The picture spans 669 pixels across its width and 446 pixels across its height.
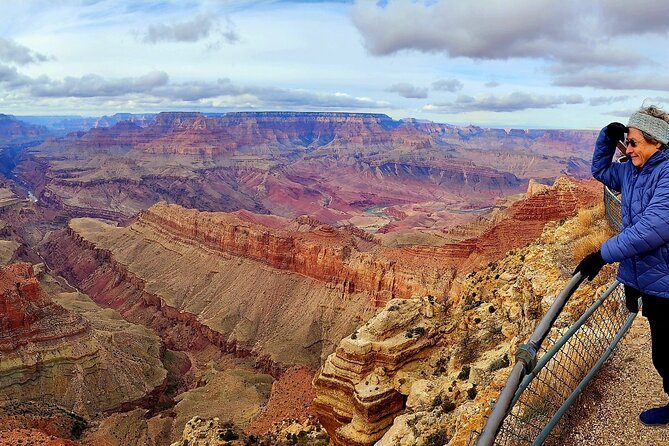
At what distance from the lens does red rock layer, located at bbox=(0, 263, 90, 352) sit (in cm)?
4550

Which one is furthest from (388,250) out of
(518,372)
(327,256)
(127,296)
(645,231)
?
(518,372)

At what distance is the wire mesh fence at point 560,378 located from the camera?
21.2ft

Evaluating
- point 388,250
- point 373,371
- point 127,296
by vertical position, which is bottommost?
point 127,296

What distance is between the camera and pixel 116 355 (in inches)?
1996

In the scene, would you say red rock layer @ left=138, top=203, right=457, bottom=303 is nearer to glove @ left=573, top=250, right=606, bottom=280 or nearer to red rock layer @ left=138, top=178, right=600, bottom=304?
red rock layer @ left=138, top=178, right=600, bottom=304

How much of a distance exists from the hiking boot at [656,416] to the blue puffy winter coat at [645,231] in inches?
71.4

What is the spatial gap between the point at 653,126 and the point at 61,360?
52.6 m

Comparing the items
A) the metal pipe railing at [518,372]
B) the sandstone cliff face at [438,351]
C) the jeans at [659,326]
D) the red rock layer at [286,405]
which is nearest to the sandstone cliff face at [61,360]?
the red rock layer at [286,405]

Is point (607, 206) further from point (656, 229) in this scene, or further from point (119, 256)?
point (119, 256)

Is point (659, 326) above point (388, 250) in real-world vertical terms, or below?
above

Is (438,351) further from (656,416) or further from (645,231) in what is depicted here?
(645,231)

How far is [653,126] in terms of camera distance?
5.72 meters

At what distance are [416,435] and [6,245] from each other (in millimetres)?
105885

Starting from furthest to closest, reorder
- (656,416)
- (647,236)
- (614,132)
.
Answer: (614,132)
(656,416)
(647,236)
